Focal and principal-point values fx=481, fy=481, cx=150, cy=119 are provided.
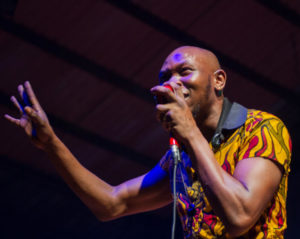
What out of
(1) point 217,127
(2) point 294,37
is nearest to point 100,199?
(1) point 217,127

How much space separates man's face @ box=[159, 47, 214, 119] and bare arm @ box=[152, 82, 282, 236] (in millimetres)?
378

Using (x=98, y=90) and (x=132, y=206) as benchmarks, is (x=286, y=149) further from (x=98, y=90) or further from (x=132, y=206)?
(x=98, y=90)

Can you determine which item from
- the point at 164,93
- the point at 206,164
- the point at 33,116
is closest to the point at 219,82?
the point at 164,93

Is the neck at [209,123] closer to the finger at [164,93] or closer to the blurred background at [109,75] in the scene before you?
the finger at [164,93]

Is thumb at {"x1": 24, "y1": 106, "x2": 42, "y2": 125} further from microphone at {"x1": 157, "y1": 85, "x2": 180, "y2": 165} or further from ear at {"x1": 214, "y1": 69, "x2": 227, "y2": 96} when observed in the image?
ear at {"x1": 214, "y1": 69, "x2": 227, "y2": 96}

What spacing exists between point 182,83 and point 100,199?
0.71m

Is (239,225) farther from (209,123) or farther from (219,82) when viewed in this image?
(219,82)

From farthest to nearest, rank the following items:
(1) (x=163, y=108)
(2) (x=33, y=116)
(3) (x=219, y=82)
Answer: (3) (x=219, y=82) → (2) (x=33, y=116) → (1) (x=163, y=108)

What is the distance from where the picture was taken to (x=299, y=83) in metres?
5.34

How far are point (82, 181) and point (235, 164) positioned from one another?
777 mm

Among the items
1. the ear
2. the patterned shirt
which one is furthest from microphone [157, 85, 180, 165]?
the ear

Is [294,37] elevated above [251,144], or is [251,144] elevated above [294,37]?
[294,37]

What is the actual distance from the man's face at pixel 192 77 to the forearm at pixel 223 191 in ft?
1.71

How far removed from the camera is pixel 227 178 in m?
1.71
